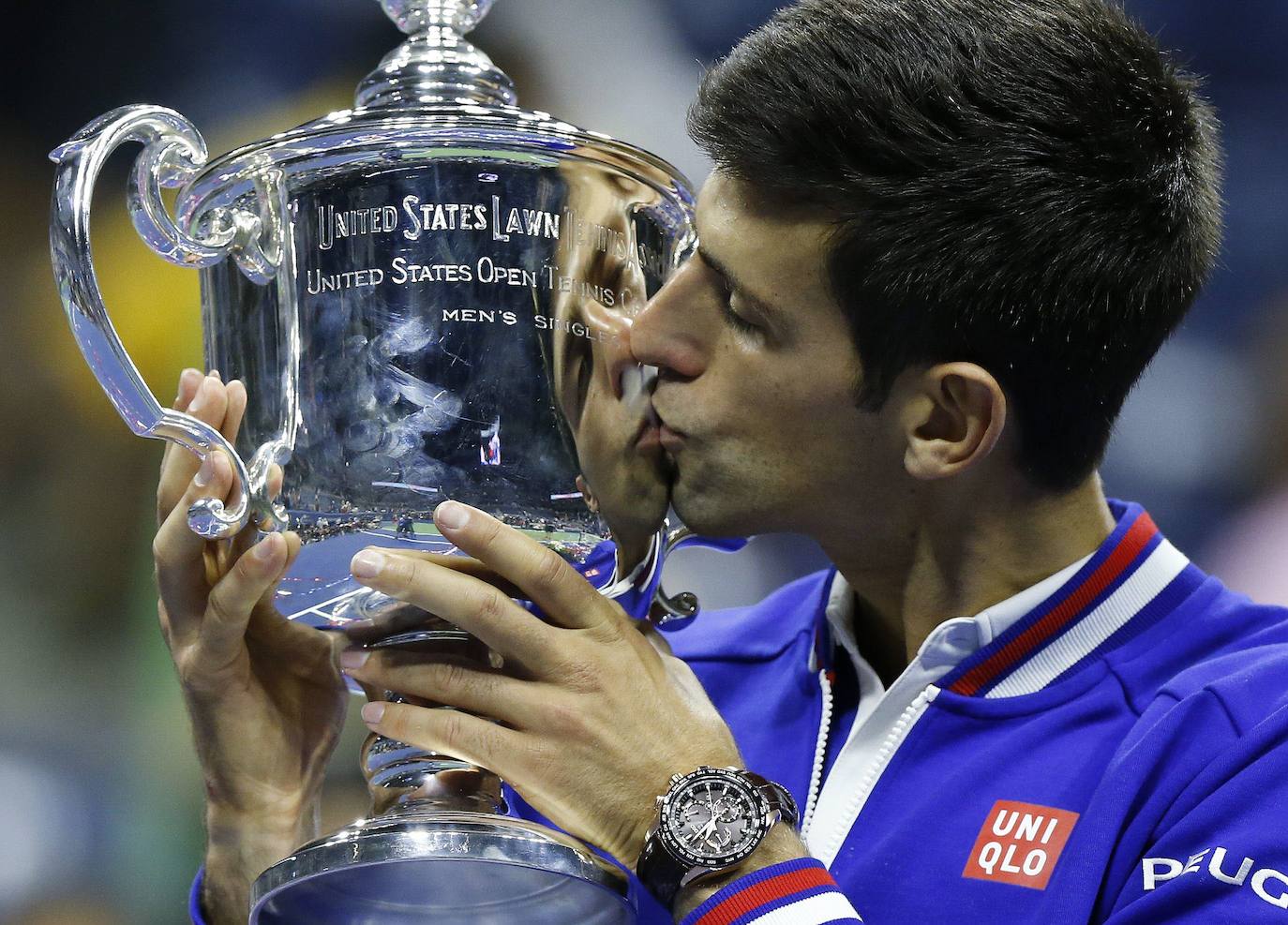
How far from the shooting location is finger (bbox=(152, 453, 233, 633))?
1149 millimetres

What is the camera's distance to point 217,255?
1.18m

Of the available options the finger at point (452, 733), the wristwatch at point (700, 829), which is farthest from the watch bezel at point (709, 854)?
the finger at point (452, 733)

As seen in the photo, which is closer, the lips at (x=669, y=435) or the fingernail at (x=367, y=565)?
the fingernail at (x=367, y=565)

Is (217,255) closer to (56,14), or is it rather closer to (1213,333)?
(56,14)

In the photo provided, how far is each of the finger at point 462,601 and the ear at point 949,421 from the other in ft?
1.39

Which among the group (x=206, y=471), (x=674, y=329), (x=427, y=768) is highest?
(x=674, y=329)

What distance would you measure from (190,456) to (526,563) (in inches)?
13.7

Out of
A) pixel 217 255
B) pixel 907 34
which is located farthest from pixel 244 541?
pixel 907 34

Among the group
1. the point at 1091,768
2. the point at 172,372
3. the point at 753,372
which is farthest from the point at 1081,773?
the point at 172,372

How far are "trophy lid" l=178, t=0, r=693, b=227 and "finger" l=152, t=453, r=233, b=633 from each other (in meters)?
0.22

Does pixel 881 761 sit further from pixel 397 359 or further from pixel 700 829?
pixel 397 359

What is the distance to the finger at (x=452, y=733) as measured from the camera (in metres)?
1.16

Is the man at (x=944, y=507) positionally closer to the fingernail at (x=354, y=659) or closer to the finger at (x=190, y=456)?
the fingernail at (x=354, y=659)

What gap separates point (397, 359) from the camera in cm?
114
